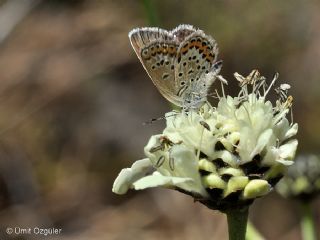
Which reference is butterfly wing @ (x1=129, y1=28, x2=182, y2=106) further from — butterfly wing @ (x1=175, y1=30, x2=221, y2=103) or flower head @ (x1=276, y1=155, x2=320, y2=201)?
flower head @ (x1=276, y1=155, x2=320, y2=201)

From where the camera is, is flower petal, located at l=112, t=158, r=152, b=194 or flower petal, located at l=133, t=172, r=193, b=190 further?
flower petal, located at l=112, t=158, r=152, b=194

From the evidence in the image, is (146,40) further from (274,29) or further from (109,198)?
(274,29)

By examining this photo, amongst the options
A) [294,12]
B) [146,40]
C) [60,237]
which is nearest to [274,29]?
[294,12]

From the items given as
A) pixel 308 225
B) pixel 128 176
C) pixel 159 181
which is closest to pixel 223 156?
pixel 159 181

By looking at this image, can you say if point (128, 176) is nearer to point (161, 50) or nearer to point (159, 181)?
point (159, 181)

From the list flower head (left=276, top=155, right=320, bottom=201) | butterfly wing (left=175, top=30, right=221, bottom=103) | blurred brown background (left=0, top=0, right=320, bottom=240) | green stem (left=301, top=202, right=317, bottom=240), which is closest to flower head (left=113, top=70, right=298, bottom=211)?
butterfly wing (left=175, top=30, right=221, bottom=103)

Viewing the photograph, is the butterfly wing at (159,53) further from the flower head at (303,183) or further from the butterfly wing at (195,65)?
the flower head at (303,183)

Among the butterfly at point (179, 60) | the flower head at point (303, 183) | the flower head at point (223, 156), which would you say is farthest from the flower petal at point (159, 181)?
the flower head at point (303, 183)
